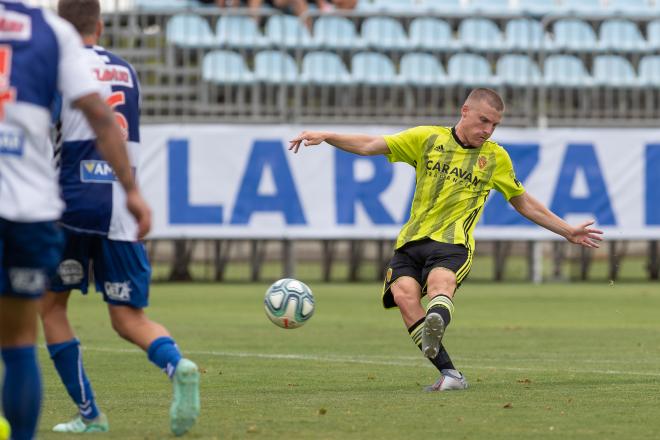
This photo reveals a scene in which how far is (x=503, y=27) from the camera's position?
2348 centimetres

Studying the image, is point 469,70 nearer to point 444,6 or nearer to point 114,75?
point 444,6

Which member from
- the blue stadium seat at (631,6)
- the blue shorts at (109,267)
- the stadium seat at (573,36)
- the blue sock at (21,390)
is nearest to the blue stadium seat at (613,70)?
the stadium seat at (573,36)

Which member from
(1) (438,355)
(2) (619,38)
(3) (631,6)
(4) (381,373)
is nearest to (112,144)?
(1) (438,355)

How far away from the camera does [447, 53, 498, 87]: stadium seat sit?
73.3 ft

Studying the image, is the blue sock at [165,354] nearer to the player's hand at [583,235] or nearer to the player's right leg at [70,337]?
the player's right leg at [70,337]

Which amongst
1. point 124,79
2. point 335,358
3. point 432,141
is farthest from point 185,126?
point 124,79

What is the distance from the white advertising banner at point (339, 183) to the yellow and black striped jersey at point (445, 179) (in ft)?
36.1

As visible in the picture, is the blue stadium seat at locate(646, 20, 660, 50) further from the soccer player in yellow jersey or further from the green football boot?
the green football boot

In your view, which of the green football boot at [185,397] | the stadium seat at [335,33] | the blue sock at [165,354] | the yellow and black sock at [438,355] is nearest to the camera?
the green football boot at [185,397]

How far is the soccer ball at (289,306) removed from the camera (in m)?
9.52

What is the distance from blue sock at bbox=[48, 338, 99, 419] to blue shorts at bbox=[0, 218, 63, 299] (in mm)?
1673

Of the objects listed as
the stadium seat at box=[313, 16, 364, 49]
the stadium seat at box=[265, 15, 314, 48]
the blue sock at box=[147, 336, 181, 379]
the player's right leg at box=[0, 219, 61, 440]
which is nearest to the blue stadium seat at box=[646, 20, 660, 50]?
the stadium seat at box=[313, 16, 364, 49]

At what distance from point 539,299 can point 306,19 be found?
268 inches

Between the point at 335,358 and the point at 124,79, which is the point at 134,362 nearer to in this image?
the point at 335,358
